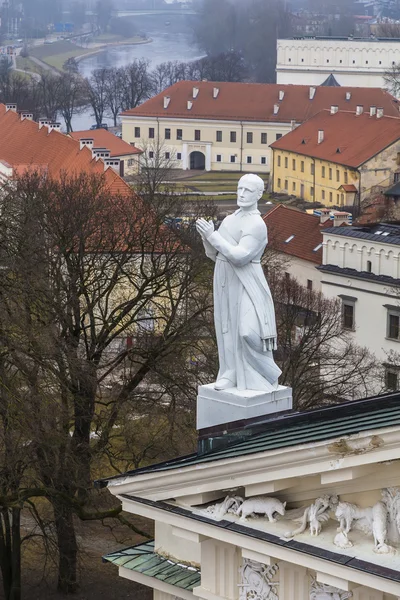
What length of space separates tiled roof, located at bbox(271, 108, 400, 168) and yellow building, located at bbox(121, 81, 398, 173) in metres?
18.8

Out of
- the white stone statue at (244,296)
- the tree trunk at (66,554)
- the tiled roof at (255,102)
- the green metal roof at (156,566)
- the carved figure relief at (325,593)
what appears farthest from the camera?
the tiled roof at (255,102)

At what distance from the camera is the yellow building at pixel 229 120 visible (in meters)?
155

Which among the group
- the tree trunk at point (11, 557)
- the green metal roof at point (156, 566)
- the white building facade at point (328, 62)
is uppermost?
the green metal roof at point (156, 566)

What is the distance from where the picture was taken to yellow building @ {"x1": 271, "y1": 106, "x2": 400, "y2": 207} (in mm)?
119125

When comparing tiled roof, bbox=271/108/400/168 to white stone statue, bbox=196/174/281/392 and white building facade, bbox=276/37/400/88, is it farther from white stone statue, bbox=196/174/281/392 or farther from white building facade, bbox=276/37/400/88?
white stone statue, bbox=196/174/281/392

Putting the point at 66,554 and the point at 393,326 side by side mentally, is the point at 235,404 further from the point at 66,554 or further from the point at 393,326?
the point at 393,326

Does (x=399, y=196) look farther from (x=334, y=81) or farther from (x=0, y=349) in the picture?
(x=334, y=81)

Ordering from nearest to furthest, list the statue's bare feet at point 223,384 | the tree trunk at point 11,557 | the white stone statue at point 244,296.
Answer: the white stone statue at point 244,296, the statue's bare feet at point 223,384, the tree trunk at point 11,557

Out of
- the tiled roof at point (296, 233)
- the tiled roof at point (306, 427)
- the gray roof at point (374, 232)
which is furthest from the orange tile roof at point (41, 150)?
the tiled roof at point (306, 427)

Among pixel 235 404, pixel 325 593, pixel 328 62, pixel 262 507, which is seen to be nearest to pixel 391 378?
pixel 235 404

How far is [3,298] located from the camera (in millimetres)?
35625

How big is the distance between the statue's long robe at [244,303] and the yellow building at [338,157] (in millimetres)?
101360

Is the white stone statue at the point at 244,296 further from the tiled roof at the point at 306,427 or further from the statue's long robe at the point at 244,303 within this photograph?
the tiled roof at the point at 306,427

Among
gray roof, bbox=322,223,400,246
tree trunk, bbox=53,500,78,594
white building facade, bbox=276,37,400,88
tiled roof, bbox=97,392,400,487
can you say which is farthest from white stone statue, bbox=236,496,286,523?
white building facade, bbox=276,37,400,88
